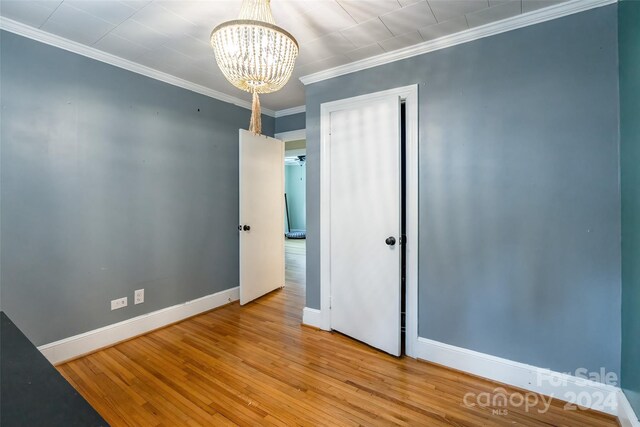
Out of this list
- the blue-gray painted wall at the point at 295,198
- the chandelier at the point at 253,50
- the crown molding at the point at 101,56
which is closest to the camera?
the chandelier at the point at 253,50

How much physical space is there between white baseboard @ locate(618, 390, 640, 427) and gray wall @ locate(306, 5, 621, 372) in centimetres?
18

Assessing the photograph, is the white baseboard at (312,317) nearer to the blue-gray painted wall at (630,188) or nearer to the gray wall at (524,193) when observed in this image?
the gray wall at (524,193)

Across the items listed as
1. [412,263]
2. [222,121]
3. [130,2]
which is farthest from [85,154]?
[412,263]

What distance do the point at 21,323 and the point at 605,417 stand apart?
3.91m

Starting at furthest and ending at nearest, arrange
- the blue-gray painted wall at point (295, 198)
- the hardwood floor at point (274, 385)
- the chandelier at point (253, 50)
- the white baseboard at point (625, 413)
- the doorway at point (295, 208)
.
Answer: the blue-gray painted wall at point (295, 198)
the doorway at point (295, 208)
the hardwood floor at point (274, 385)
the white baseboard at point (625, 413)
the chandelier at point (253, 50)

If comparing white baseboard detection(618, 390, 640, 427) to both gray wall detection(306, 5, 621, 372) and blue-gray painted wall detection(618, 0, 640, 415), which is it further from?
gray wall detection(306, 5, 621, 372)

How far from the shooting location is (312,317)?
9.44 feet

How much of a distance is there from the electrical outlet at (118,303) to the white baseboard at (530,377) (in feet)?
8.62

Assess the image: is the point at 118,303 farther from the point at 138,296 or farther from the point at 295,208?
the point at 295,208

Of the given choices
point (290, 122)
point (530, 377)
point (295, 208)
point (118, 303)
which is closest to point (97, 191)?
point (118, 303)

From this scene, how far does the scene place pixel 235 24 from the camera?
122cm

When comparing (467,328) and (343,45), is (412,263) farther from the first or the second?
(343,45)

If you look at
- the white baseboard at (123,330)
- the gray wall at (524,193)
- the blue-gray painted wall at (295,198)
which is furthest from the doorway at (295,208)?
the gray wall at (524,193)

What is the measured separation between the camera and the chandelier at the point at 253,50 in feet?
4.03
